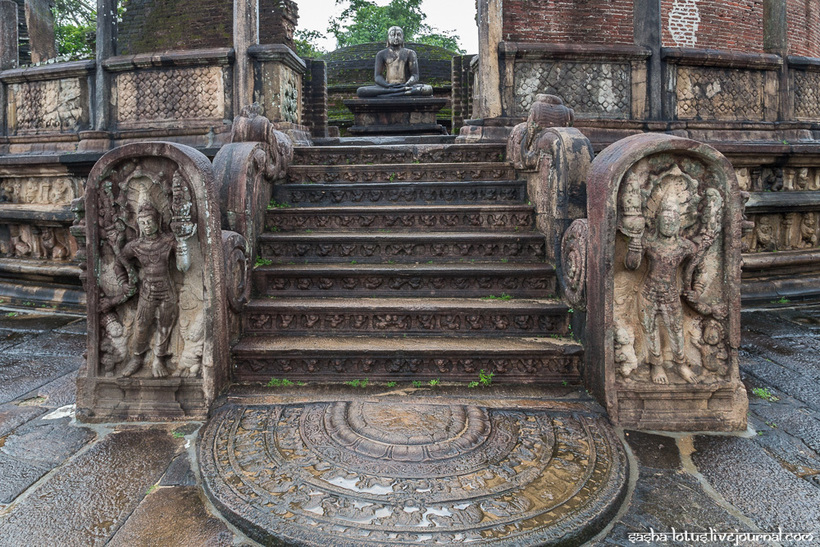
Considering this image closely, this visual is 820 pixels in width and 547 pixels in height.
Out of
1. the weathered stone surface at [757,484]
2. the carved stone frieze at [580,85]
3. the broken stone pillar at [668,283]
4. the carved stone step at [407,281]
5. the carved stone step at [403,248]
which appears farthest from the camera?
the carved stone frieze at [580,85]

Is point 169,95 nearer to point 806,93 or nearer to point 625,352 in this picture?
point 625,352

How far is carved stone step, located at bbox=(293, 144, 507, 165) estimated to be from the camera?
211 inches

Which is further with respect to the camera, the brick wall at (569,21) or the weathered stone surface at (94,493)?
the brick wall at (569,21)

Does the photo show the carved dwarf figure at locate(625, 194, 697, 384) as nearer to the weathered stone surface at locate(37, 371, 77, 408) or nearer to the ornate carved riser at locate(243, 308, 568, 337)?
the ornate carved riser at locate(243, 308, 568, 337)

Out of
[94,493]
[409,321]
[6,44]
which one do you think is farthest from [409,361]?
[6,44]

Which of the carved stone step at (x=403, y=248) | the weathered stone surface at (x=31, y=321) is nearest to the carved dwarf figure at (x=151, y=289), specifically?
the carved stone step at (x=403, y=248)

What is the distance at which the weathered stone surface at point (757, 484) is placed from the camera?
2121 millimetres

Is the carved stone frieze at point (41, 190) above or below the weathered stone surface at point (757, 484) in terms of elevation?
above

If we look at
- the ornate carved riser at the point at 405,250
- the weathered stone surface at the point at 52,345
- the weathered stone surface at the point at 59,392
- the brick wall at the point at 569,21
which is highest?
the brick wall at the point at 569,21

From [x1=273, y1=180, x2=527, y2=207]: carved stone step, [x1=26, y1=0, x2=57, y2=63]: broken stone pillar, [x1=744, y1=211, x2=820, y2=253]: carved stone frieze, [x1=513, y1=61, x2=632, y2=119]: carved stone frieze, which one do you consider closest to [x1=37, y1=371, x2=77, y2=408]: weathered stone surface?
[x1=273, y1=180, x2=527, y2=207]: carved stone step

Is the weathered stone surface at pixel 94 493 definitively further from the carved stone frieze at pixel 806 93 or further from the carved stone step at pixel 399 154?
the carved stone frieze at pixel 806 93

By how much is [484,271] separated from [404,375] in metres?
1.00

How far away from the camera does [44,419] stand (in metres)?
3.06

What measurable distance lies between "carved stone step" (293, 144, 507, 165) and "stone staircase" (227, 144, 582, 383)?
7.1 inches
